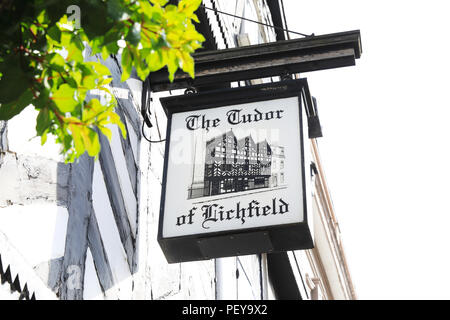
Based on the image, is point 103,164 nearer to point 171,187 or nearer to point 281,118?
point 171,187

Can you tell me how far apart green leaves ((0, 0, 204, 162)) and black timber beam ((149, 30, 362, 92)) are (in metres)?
2.55

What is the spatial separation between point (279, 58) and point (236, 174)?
3.39 feet

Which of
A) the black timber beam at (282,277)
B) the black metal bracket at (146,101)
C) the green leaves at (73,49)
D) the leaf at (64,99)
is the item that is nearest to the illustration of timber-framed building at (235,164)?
the black metal bracket at (146,101)

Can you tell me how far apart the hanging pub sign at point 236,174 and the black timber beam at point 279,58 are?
0.22 meters

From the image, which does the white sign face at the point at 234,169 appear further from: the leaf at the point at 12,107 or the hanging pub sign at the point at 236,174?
the leaf at the point at 12,107

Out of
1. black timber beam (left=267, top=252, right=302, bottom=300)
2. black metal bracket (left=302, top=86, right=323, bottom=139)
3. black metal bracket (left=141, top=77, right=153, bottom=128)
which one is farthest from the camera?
black timber beam (left=267, top=252, right=302, bottom=300)

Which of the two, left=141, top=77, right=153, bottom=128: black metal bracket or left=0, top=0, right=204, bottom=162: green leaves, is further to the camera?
left=141, top=77, right=153, bottom=128: black metal bracket

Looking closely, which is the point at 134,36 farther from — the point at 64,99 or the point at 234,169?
the point at 234,169

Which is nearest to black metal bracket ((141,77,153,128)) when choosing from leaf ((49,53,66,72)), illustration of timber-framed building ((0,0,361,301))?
illustration of timber-framed building ((0,0,361,301))

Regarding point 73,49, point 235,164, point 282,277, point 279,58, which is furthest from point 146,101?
point 282,277

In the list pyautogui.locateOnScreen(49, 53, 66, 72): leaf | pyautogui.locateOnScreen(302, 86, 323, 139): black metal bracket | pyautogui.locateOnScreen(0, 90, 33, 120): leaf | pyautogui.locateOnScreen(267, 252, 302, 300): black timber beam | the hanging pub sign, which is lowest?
pyautogui.locateOnScreen(0, 90, 33, 120): leaf

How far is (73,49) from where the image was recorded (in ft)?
7.50

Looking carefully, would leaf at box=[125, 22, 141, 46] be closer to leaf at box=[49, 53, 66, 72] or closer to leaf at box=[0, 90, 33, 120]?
leaf at box=[49, 53, 66, 72]

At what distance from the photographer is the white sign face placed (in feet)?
13.6
